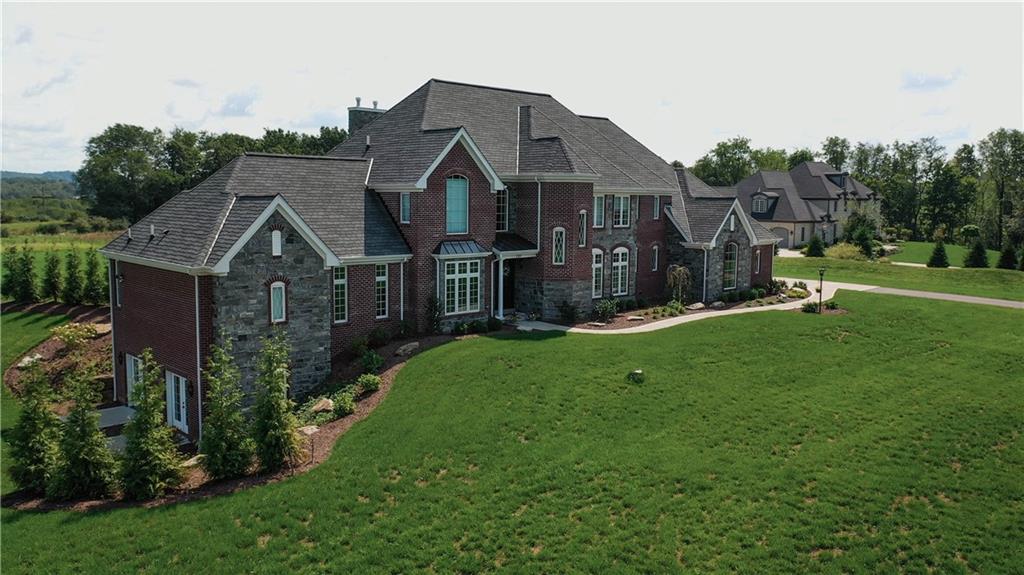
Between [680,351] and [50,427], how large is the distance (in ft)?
63.8

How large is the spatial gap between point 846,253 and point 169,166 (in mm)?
67172

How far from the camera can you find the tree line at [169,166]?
218 feet

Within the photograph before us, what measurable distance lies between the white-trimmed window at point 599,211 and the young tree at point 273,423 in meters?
19.5

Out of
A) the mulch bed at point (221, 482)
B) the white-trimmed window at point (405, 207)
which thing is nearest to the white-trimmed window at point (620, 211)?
the white-trimmed window at point (405, 207)

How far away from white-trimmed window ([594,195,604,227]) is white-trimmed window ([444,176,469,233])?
24.7 feet

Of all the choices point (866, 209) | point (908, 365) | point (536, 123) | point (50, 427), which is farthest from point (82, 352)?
point (866, 209)

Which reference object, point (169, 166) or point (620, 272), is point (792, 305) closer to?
point (620, 272)

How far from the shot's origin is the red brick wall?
23.4 metres

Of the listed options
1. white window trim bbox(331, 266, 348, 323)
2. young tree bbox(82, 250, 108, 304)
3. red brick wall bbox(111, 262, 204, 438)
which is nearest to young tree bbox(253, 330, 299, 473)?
red brick wall bbox(111, 262, 204, 438)

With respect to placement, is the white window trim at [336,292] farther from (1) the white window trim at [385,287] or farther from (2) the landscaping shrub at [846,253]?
(2) the landscaping shrub at [846,253]

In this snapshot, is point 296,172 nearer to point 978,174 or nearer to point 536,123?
point 536,123

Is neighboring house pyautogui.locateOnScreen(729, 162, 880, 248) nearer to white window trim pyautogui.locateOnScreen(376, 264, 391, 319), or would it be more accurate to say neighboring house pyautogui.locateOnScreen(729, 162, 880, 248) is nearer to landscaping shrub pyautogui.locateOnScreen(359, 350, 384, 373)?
white window trim pyautogui.locateOnScreen(376, 264, 391, 319)

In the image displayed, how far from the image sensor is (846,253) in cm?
6034

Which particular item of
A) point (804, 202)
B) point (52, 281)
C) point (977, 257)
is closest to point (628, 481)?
point (52, 281)
